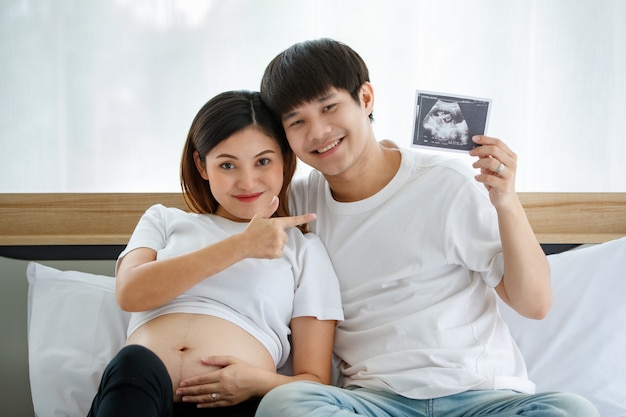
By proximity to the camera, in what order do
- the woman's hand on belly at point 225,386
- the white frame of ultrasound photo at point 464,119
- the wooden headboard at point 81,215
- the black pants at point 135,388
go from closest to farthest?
the black pants at point 135,388 < the woman's hand on belly at point 225,386 < the white frame of ultrasound photo at point 464,119 < the wooden headboard at point 81,215

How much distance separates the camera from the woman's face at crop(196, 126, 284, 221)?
150cm

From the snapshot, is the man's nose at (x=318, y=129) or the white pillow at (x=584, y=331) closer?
the man's nose at (x=318, y=129)

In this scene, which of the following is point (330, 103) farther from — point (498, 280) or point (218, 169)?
point (498, 280)

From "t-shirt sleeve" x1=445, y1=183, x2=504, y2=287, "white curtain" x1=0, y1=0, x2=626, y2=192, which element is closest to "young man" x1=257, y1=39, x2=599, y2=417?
"t-shirt sleeve" x1=445, y1=183, x2=504, y2=287

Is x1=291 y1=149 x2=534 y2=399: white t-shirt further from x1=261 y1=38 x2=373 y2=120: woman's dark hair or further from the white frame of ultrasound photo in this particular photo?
x1=261 y1=38 x2=373 y2=120: woman's dark hair

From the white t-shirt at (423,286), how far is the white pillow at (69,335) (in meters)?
0.56

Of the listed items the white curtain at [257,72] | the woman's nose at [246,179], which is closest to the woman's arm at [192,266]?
the woman's nose at [246,179]

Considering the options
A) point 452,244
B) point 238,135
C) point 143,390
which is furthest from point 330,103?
point 143,390

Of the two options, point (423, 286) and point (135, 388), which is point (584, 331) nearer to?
point (423, 286)

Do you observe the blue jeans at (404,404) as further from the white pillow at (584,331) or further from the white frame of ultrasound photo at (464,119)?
the white frame of ultrasound photo at (464,119)

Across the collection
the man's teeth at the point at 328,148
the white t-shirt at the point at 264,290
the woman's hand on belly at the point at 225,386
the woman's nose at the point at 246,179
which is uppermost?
the man's teeth at the point at 328,148

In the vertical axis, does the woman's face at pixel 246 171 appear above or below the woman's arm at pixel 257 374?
above

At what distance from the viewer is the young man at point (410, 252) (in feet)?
4.47

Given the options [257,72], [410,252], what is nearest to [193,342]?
[410,252]
